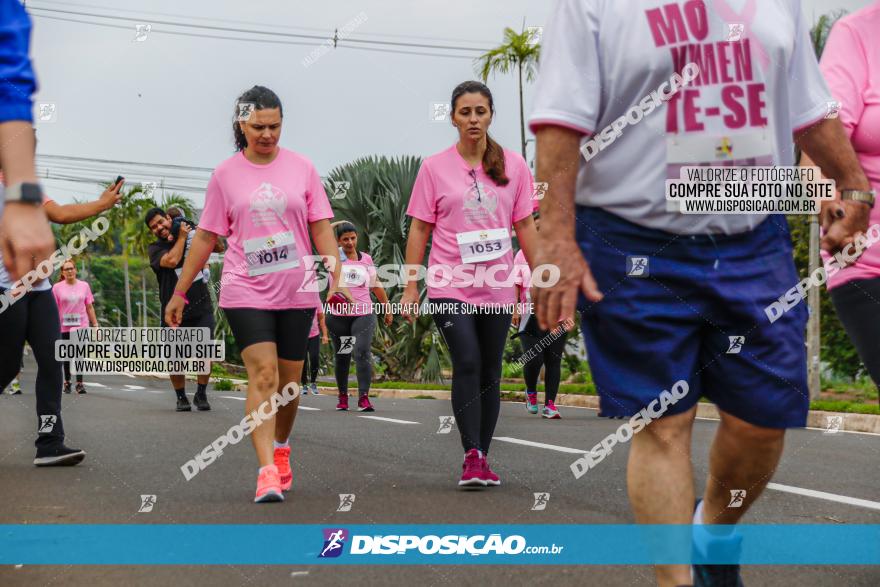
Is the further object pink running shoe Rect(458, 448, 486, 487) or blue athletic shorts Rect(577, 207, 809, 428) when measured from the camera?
pink running shoe Rect(458, 448, 486, 487)

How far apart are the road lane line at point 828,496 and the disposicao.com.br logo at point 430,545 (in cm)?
183

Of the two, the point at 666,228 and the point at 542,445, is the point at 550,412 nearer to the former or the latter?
the point at 542,445

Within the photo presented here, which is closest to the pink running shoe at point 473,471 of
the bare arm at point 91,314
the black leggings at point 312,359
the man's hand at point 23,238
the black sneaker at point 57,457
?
the black sneaker at point 57,457

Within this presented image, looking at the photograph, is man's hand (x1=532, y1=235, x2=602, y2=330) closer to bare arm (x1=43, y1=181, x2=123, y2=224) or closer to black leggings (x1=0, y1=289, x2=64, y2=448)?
bare arm (x1=43, y1=181, x2=123, y2=224)

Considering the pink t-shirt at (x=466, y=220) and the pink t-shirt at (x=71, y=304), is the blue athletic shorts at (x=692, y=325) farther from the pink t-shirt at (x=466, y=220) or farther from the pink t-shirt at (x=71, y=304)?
the pink t-shirt at (x=71, y=304)

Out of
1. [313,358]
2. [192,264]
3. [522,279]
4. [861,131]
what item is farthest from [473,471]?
[313,358]

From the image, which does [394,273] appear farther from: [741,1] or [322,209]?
[741,1]

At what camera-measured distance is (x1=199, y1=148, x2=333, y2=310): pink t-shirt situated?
229 inches

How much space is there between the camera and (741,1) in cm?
292

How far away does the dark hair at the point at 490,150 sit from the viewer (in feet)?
21.0

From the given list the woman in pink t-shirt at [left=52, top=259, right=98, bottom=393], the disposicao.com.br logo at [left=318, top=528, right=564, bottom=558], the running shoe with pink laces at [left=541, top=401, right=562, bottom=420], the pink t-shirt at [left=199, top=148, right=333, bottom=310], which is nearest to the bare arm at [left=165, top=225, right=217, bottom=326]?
the pink t-shirt at [left=199, top=148, right=333, bottom=310]

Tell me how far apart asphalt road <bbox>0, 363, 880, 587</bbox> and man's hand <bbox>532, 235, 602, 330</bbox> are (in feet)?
4.78

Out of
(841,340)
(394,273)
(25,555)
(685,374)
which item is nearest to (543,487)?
(25,555)

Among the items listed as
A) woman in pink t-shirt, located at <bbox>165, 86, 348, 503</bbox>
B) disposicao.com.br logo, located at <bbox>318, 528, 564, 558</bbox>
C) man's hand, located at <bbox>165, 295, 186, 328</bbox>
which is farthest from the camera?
man's hand, located at <bbox>165, 295, 186, 328</bbox>
